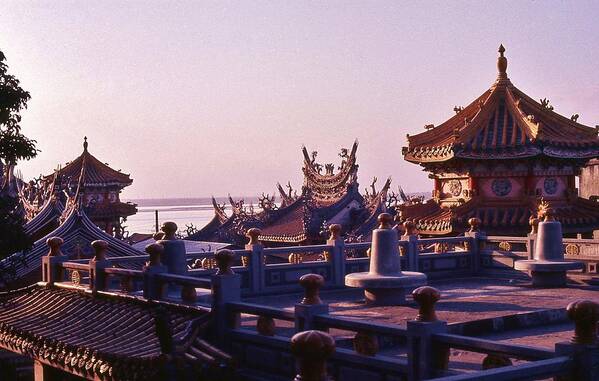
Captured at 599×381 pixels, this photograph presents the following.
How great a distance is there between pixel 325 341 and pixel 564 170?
1568cm

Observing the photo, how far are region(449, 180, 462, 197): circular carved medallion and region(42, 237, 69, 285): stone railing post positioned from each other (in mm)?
9665

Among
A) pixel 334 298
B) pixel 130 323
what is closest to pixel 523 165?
pixel 334 298

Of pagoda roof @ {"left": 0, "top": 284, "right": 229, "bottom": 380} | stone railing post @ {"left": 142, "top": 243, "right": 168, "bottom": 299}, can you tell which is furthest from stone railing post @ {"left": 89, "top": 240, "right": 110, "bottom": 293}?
stone railing post @ {"left": 142, "top": 243, "right": 168, "bottom": 299}

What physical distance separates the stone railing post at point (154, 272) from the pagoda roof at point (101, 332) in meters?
0.20

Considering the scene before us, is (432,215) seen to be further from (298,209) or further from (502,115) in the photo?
(298,209)

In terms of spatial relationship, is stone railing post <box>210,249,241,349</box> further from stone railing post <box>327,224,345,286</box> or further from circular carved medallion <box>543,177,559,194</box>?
circular carved medallion <box>543,177,559,194</box>

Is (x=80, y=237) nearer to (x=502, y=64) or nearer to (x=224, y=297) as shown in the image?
(x=502, y=64)

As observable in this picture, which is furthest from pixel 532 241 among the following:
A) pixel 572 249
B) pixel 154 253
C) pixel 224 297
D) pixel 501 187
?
pixel 224 297

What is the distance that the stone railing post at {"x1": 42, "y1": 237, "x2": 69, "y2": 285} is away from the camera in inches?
564

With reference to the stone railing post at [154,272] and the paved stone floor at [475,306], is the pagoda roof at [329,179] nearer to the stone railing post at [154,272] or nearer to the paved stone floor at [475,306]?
the paved stone floor at [475,306]

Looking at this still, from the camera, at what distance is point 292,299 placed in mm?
14203

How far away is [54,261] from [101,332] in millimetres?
3523

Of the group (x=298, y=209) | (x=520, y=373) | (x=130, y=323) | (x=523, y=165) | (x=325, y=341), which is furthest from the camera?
(x=298, y=209)

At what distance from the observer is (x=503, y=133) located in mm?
19656
